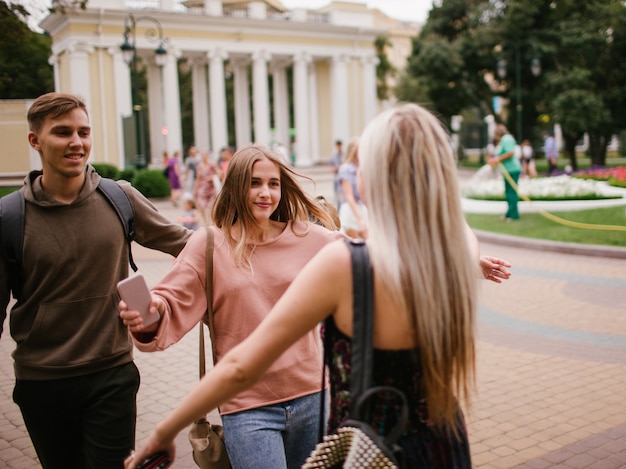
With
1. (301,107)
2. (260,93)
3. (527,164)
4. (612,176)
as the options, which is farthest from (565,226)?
(301,107)

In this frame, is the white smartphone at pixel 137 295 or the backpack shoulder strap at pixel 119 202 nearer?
the white smartphone at pixel 137 295

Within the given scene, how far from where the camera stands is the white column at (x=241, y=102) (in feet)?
168

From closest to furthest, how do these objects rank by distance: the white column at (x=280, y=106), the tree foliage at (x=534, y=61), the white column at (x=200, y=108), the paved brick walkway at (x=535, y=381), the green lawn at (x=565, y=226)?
the paved brick walkway at (x=535, y=381) < the green lawn at (x=565, y=226) < the tree foliage at (x=534, y=61) < the white column at (x=200, y=108) < the white column at (x=280, y=106)

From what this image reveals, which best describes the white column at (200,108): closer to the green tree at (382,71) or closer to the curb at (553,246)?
the green tree at (382,71)

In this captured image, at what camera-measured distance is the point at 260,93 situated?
160 feet

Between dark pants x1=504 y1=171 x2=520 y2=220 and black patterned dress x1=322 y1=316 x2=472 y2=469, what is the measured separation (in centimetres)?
1447

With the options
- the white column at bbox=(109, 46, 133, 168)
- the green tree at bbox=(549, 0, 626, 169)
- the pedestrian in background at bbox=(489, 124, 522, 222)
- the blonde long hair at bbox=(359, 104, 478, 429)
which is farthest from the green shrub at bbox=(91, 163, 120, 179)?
the blonde long hair at bbox=(359, 104, 478, 429)

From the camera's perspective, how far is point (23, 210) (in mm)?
2793

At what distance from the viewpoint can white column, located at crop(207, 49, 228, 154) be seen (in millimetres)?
46812

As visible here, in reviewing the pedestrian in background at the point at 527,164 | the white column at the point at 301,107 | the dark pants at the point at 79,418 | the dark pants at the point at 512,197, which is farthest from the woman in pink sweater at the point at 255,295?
the white column at the point at 301,107

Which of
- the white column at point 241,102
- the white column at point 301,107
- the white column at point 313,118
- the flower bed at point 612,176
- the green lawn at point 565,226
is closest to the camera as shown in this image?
the green lawn at point 565,226

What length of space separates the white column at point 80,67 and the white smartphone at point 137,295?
41815 mm

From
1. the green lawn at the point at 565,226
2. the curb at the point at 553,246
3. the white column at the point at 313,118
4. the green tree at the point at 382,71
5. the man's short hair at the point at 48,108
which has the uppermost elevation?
the green tree at the point at 382,71

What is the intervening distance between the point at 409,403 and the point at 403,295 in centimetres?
33
